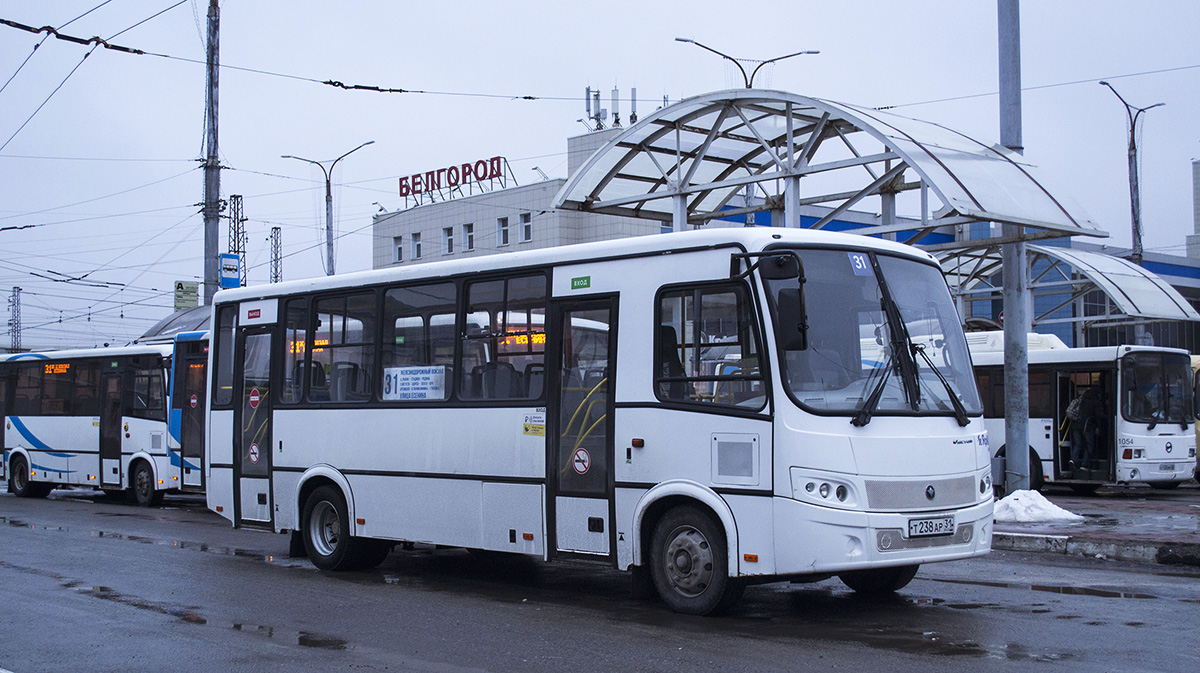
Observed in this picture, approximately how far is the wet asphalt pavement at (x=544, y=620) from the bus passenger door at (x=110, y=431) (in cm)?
1068

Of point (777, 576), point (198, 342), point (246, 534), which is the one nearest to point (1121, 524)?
point (777, 576)

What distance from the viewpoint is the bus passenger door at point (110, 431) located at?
23.8 meters

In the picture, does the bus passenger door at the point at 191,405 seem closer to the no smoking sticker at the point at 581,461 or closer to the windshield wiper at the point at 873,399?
the no smoking sticker at the point at 581,461

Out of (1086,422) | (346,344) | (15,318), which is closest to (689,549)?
(346,344)

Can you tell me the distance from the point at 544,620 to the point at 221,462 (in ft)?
19.9

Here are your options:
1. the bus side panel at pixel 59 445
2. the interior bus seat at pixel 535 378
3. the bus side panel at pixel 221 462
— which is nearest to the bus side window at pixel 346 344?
the bus side panel at pixel 221 462

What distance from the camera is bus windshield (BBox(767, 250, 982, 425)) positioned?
8.53 m

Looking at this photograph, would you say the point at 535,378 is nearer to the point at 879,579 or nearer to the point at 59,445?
the point at 879,579

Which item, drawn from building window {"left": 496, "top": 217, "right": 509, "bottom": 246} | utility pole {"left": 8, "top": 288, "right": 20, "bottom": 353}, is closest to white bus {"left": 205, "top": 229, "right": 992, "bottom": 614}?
building window {"left": 496, "top": 217, "right": 509, "bottom": 246}

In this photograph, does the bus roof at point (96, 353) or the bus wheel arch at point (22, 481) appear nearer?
the bus roof at point (96, 353)

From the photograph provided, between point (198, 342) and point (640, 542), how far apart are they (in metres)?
15.1

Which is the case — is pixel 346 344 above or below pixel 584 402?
above

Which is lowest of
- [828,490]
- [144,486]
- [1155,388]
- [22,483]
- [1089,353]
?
[22,483]

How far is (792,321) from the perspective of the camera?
27.2ft
